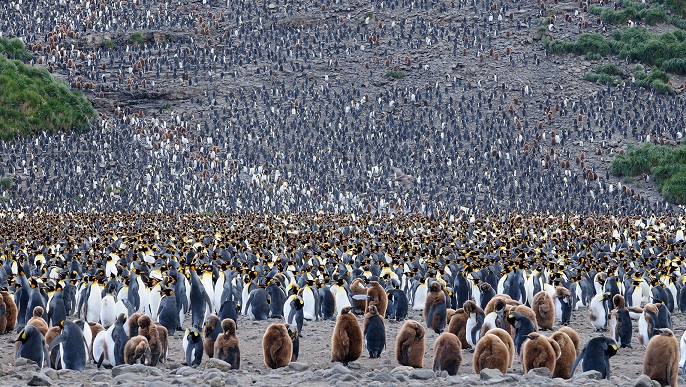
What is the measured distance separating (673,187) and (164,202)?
65.4 ft

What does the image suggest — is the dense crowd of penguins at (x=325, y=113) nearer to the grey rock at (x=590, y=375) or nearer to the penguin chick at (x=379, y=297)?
the penguin chick at (x=379, y=297)

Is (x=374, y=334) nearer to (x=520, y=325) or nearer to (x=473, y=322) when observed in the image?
(x=473, y=322)

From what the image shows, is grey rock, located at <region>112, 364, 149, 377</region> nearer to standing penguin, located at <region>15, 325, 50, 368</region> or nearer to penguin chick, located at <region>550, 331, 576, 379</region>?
standing penguin, located at <region>15, 325, 50, 368</region>

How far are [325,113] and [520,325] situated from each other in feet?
118

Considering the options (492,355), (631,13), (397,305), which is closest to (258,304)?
(397,305)

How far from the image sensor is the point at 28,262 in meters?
17.1

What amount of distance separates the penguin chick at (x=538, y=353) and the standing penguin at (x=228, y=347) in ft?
9.55

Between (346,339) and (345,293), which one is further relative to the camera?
(345,293)

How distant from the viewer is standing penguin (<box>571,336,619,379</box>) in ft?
29.7

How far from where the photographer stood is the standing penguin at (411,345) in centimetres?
991

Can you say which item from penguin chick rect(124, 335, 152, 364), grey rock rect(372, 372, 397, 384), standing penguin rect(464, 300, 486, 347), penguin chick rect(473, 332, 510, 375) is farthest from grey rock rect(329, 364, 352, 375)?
standing penguin rect(464, 300, 486, 347)

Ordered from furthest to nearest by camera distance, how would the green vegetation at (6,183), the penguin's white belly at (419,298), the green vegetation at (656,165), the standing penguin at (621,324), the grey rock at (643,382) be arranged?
the green vegetation at (656,165), the green vegetation at (6,183), the penguin's white belly at (419,298), the standing penguin at (621,324), the grey rock at (643,382)

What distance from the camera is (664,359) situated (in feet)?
29.1

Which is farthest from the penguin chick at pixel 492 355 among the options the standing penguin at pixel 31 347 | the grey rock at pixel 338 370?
the standing penguin at pixel 31 347
